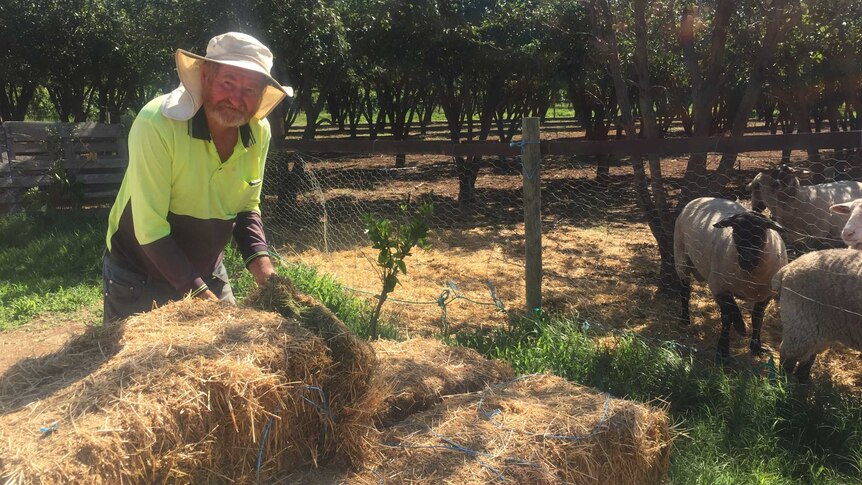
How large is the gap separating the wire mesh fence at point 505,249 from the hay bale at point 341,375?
2.90 m

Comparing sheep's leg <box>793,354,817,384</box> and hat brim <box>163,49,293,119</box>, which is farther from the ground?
hat brim <box>163,49,293,119</box>

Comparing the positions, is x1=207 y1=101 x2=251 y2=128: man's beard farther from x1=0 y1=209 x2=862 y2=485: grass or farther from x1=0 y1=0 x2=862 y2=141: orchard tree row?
x1=0 y1=0 x2=862 y2=141: orchard tree row

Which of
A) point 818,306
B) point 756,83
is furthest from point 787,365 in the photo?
point 756,83

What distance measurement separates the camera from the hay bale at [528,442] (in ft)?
8.16

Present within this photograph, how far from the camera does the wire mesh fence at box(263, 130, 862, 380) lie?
6207mm

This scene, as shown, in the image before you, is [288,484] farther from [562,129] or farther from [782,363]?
[562,129]

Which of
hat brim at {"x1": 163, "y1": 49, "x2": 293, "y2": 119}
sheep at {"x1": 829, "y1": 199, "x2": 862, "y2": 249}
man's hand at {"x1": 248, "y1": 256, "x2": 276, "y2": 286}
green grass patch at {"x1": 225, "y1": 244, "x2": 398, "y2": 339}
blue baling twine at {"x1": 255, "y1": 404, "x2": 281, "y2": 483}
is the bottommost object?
green grass patch at {"x1": 225, "y1": 244, "x2": 398, "y2": 339}

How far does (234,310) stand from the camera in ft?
8.11

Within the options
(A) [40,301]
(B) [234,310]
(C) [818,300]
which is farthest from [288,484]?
(A) [40,301]

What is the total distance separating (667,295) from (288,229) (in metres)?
5.71

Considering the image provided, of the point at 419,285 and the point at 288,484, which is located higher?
the point at 288,484

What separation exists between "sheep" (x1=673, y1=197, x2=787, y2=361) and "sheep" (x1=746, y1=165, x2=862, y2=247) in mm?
2274

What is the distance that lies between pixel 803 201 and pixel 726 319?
3845 millimetres

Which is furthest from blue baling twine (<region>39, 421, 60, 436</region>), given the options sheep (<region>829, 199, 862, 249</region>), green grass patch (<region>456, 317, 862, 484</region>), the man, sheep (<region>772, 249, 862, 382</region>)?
sheep (<region>829, 199, 862, 249</region>)
